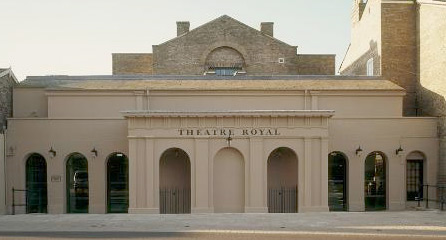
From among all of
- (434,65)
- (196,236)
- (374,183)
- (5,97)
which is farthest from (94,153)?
(434,65)

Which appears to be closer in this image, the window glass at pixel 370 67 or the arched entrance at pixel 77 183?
the arched entrance at pixel 77 183

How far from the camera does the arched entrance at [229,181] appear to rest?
2406cm

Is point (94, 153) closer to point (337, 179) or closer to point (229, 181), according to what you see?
point (229, 181)

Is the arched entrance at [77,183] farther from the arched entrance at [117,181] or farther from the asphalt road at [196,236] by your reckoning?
the asphalt road at [196,236]

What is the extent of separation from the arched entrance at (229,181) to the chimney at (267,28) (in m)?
18.6

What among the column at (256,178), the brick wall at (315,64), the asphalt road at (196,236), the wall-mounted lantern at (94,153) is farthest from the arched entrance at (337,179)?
the brick wall at (315,64)

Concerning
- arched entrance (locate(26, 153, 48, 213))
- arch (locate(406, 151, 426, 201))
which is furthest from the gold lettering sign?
arch (locate(406, 151, 426, 201))

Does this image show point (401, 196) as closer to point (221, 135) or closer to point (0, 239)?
point (221, 135)

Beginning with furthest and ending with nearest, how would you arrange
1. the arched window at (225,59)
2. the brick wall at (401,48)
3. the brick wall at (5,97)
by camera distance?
1. the arched window at (225,59)
2. the brick wall at (401,48)
3. the brick wall at (5,97)

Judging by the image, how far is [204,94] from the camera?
27.2 meters

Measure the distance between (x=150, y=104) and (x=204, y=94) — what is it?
111 inches

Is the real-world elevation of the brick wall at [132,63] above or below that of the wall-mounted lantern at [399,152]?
above

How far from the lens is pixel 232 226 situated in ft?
56.5

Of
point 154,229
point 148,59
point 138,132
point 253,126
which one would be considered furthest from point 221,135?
point 148,59
